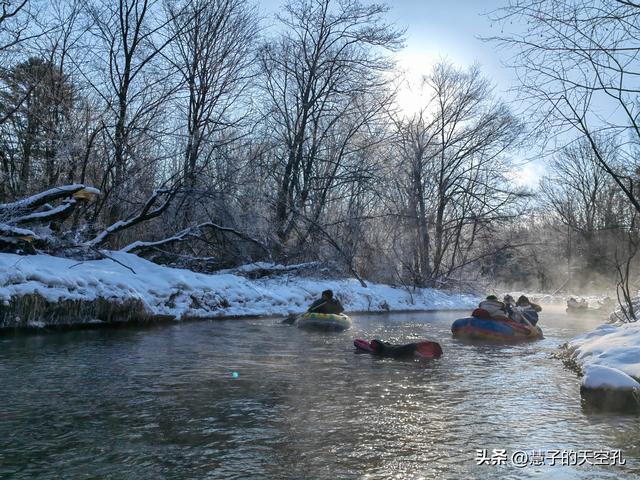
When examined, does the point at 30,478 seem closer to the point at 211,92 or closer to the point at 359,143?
the point at 211,92

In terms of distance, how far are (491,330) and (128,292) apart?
8.70m

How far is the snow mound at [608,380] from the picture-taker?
5.65 metres

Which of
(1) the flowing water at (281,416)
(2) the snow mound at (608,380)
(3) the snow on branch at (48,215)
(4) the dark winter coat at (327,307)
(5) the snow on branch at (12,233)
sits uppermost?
(3) the snow on branch at (48,215)

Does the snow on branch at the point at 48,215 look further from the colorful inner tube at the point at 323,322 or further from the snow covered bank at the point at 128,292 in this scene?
the colorful inner tube at the point at 323,322

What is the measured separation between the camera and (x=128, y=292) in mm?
12438

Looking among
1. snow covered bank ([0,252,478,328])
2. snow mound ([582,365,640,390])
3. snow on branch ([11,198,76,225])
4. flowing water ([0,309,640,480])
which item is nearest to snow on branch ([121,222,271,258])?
snow covered bank ([0,252,478,328])

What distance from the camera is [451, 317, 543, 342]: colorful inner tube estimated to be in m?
12.6

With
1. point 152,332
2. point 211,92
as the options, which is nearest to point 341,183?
point 211,92

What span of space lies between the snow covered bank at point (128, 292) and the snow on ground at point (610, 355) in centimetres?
952

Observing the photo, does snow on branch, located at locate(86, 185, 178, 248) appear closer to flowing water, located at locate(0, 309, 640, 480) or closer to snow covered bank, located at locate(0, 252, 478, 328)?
snow covered bank, located at locate(0, 252, 478, 328)

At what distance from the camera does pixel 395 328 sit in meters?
15.0

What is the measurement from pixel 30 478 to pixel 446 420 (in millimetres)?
3604

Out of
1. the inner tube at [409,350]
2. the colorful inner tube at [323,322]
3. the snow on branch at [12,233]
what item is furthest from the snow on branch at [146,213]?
the inner tube at [409,350]

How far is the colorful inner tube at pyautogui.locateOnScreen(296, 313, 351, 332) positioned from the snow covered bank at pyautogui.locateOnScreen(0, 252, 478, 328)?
10.1ft
